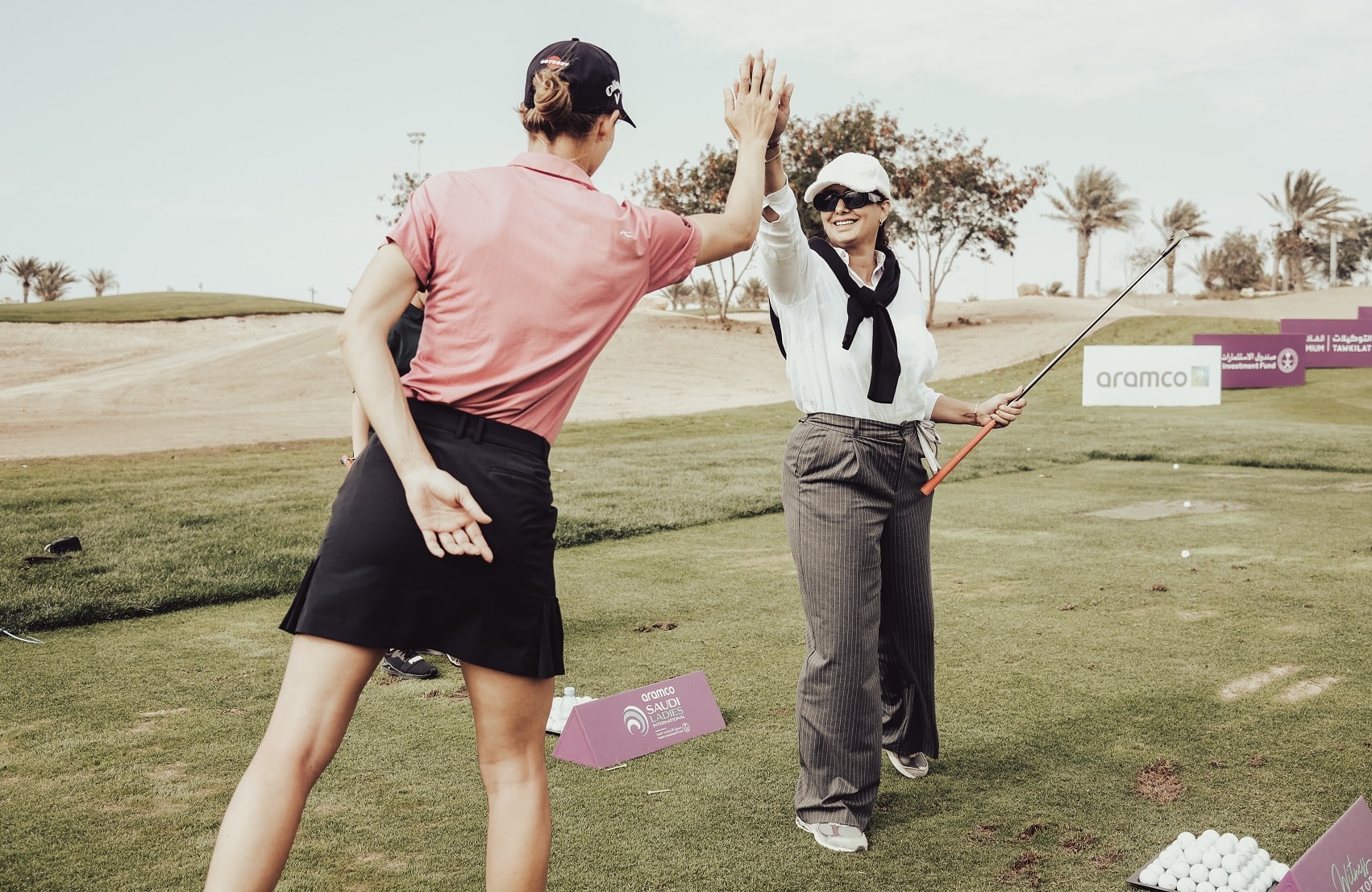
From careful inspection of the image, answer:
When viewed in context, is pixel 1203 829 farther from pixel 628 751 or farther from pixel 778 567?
pixel 778 567

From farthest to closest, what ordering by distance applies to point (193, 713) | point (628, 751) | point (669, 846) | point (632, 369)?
point (632, 369) < point (193, 713) < point (628, 751) < point (669, 846)

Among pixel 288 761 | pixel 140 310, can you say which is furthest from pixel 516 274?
pixel 140 310

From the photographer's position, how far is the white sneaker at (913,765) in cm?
413

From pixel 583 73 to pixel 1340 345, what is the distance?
1417 inches

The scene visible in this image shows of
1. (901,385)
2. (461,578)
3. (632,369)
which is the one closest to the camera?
(461,578)

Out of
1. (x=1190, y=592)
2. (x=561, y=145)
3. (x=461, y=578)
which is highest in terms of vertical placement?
(x=561, y=145)

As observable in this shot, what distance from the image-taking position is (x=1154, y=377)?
24.5 m

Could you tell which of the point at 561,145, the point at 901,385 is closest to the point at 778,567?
the point at 901,385

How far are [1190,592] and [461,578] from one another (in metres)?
5.83

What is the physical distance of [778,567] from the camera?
7910mm

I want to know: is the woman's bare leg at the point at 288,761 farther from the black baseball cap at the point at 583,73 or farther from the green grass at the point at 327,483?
the green grass at the point at 327,483

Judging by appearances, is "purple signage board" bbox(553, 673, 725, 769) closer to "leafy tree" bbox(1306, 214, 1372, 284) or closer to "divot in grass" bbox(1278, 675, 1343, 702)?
"divot in grass" bbox(1278, 675, 1343, 702)

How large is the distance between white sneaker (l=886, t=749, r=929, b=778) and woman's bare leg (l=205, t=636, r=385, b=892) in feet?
8.03

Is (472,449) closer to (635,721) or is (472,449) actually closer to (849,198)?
(849,198)
